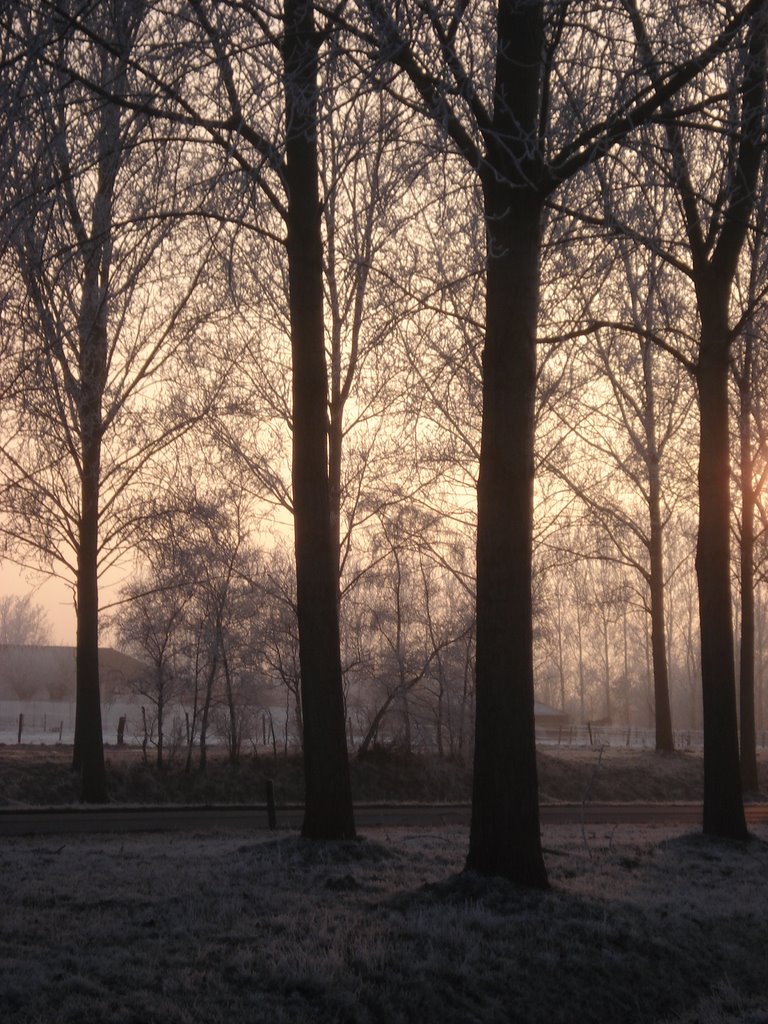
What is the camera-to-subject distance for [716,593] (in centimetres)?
1398

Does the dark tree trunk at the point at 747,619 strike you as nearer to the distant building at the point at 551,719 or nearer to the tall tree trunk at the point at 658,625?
the tall tree trunk at the point at 658,625

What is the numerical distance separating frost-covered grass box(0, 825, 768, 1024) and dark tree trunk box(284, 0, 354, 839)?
910 millimetres

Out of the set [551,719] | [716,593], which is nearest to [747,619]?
[716,593]

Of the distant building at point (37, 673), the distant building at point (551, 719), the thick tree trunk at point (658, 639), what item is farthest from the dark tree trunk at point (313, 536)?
the distant building at point (37, 673)

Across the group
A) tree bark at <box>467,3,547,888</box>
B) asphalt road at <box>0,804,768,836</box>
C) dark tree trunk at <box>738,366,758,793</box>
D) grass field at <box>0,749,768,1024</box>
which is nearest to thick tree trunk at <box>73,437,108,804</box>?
asphalt road at <box>0,804,768,836</box>

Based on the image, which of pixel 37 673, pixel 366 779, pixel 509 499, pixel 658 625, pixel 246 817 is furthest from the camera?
pixel 37 673

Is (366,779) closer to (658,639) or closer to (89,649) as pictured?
(89,649)

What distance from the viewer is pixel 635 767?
103ft

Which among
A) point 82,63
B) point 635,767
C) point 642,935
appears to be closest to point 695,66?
point 82,63

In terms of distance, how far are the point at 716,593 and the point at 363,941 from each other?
8698mm

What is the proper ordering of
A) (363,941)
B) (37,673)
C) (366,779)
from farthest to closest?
(37,673), (366,779), (363,941)

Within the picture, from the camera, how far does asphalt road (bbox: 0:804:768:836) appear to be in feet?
55.6

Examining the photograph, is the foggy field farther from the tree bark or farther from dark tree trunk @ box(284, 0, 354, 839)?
the tree bark

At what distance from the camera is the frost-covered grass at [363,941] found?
18.7 ft
